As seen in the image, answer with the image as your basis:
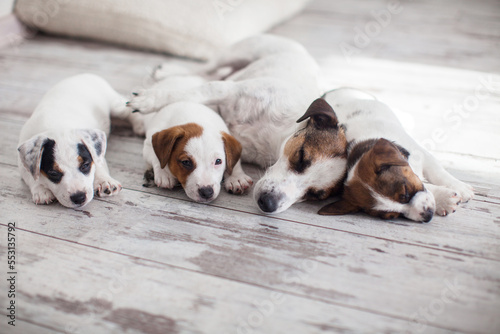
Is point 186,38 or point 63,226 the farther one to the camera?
point 186,38

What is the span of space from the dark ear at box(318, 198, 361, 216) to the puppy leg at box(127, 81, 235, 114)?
3.67 feet

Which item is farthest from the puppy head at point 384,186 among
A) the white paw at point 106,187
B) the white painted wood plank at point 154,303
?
the white paw at point 106,187

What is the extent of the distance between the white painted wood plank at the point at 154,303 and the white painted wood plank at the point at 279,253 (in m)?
0.06

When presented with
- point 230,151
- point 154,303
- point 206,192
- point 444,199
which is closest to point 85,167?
point 206,192

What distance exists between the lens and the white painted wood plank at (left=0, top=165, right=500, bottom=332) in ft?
6.53

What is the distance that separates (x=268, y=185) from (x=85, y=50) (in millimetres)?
3400

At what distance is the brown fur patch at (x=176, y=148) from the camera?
8.30 feet

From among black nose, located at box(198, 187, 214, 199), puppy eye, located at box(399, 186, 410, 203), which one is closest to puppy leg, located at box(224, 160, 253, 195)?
black nose, located at box(198, 187, 214, 199)

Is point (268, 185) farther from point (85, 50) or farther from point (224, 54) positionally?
point (85, 50)

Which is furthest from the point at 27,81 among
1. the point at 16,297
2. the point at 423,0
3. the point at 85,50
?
the point at 423,0

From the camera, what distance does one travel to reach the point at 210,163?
2.56 meters

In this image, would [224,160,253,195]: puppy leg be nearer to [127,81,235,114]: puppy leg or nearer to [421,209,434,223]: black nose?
[127,81,235,114]: puppy leg

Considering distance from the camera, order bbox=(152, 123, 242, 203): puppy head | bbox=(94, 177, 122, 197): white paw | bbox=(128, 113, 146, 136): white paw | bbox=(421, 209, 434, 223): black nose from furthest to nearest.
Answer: bbox=(128, 113, 146, 136): white paw < bbox=(94, 177, 122, 197): white paw < bbox=(152, 123, 242, 203): puppy head < bbox=(421, 209, 434, 223): black nose

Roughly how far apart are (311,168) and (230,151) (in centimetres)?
55
